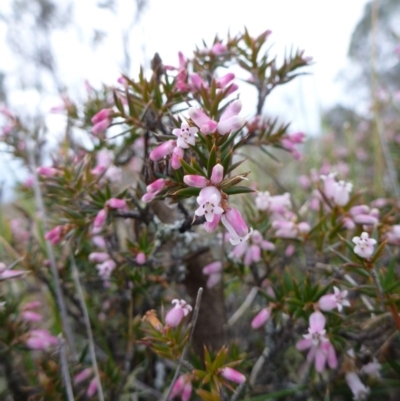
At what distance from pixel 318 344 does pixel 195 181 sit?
2.49 feet

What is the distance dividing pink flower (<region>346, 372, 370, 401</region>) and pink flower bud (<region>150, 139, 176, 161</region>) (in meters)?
0.99

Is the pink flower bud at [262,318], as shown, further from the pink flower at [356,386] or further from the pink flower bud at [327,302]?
the pink flower at [356,386]

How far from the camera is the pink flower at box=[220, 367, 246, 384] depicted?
1140 millimetres

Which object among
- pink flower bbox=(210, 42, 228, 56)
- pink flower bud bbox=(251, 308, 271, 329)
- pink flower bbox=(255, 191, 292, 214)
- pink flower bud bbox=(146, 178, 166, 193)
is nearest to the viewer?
pink flower bud bbox=(146, 178, 166, 193)

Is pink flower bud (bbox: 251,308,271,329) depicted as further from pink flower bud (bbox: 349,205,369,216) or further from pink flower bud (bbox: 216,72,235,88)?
pink flower bud (bbox: 216,72,235,88)

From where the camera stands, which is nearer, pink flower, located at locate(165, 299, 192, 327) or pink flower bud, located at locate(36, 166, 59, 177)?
pink flower, located at locate(165, 299, 192, 327)

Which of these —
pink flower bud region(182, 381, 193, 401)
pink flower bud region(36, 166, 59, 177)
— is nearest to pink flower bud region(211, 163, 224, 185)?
pink flower bud region(182, 381, 193, 401)

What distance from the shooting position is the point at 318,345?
1.32 metres

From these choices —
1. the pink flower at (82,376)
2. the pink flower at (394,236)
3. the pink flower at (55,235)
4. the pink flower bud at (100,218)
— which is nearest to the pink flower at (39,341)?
the pink flower at (82,376)

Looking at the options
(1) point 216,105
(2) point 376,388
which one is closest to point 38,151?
(1) point 216,105

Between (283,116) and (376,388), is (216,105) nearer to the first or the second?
(376,388)

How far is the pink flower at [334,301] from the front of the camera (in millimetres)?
1212

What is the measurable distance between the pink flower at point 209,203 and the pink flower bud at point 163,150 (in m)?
0.19

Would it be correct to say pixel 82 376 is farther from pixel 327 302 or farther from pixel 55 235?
pixel 327 302
